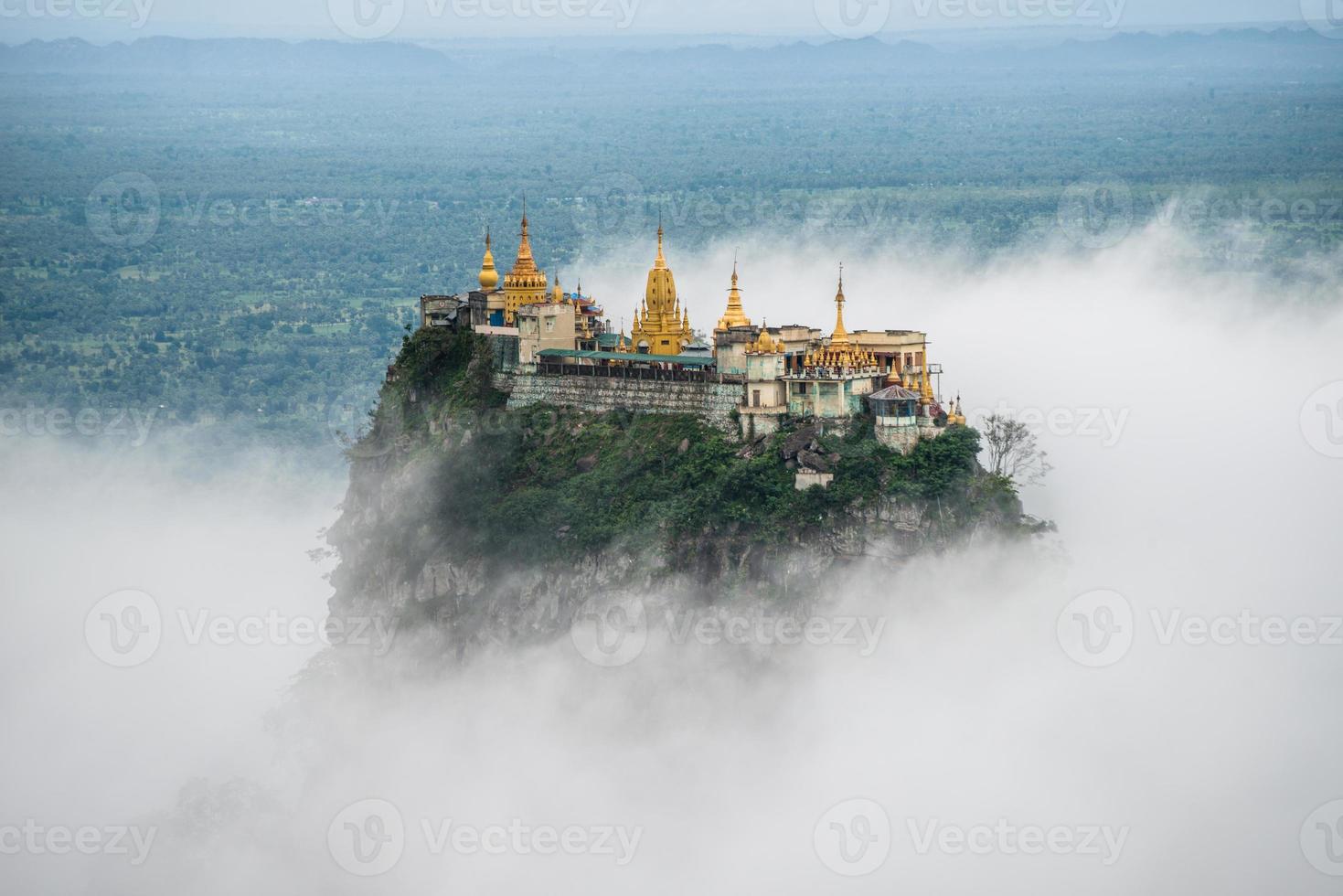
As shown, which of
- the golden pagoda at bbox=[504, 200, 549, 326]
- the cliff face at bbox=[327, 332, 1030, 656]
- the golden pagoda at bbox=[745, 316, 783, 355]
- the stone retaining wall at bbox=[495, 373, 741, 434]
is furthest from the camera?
the golden pagoda at bbox=[504, 200, 549, 326]

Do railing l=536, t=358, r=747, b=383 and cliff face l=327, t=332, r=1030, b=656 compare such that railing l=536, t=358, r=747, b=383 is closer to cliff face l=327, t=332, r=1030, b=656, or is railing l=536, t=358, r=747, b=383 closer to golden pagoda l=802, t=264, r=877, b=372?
cliff face l=327, t=332, r=1030, b=656

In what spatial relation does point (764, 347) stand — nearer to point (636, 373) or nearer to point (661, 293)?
point (636, 373)

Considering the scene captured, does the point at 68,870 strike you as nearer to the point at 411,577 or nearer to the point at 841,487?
the point at 411,577

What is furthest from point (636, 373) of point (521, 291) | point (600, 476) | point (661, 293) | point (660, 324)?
point (521, 291)

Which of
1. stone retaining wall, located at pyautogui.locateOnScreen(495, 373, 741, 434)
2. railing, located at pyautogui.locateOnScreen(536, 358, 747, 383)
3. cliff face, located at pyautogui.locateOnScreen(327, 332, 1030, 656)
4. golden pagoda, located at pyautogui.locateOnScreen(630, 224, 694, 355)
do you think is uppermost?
golden pagoda, located at pyautogui.locateOnScreen(630, 224, 694, 355)

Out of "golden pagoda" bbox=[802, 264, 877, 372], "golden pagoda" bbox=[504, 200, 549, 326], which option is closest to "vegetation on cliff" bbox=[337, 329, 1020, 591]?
"golden pagoda" bbox=[504, 200, 549, 326]

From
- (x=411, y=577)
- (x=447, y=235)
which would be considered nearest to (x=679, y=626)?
(x=411, y=577)
